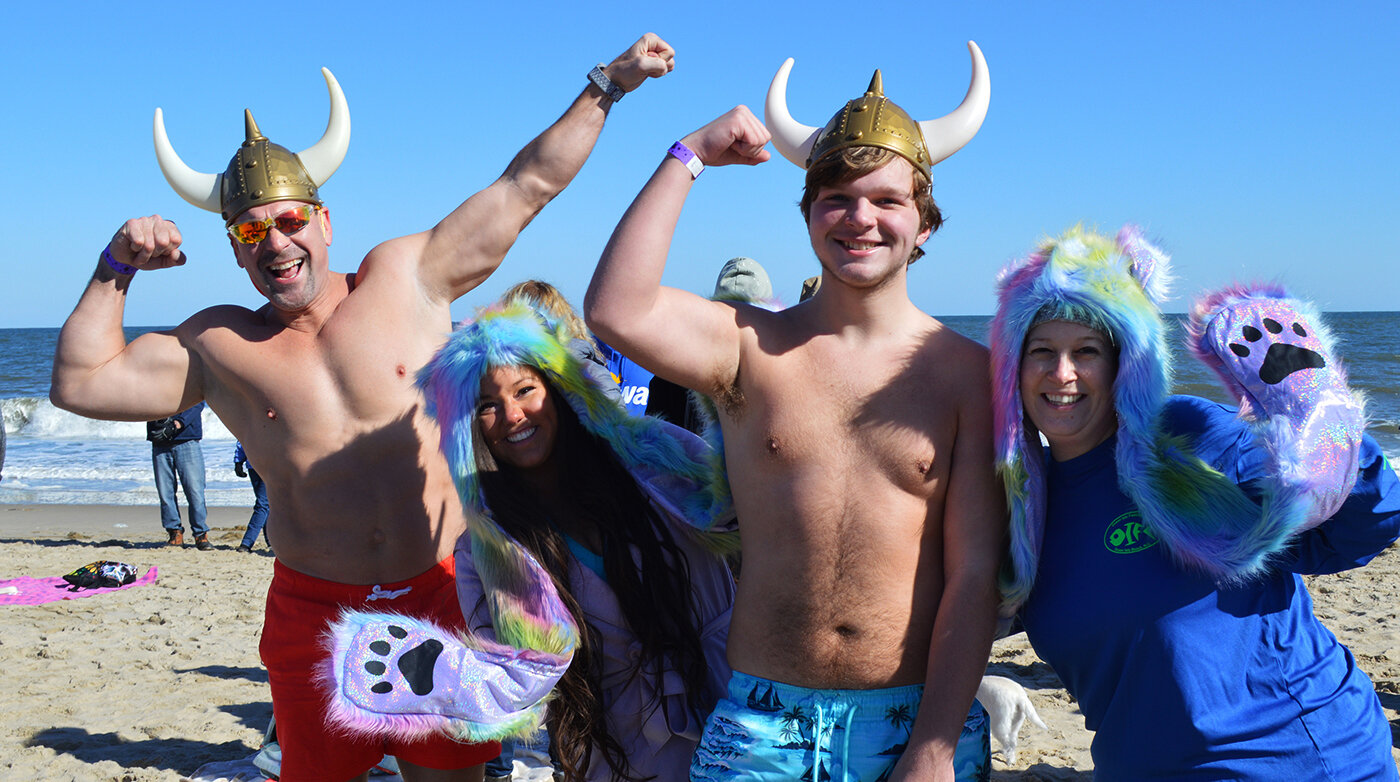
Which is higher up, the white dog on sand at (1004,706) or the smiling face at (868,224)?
the smiling face at (868,224)

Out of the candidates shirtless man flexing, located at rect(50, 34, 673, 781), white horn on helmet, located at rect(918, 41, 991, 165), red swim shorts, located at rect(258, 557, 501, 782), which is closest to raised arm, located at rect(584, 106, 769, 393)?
white horn on helmet, located at rect(918, 41, 991, 165)

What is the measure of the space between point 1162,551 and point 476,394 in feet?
5.42

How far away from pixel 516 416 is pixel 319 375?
31.0 inches

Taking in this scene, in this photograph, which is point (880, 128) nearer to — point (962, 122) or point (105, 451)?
point (962, 122)

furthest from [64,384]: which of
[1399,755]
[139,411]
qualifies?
[1399,755]

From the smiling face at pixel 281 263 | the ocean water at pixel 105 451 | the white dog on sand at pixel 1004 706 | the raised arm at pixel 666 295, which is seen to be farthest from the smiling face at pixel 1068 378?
the ocean water at pixel 105 451

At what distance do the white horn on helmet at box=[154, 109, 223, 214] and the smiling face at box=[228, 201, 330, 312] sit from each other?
0.66 ft

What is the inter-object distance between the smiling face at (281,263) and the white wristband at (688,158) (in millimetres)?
1347

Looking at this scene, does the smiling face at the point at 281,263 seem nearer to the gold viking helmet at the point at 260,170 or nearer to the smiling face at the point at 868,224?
the gold viking helmet at the point at 260,170

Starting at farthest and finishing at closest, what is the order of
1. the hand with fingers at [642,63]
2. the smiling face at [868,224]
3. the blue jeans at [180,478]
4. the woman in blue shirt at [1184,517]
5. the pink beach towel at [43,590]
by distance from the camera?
1. the blue jeans at [180,478]
2. the pink beach towel at [43,590]
3. the hand with fingers at [642,63]
4. the smiling face at [868,224]
5. the woman in blue shirt at [1184,517]

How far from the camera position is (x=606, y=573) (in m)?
2.62

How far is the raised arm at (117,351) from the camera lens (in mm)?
2949

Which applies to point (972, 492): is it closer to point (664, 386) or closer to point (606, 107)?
point (606, 107)

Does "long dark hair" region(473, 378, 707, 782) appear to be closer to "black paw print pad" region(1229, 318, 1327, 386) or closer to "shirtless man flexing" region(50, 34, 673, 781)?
"shirtless man flexing" region(50, 34, 673, 781)
